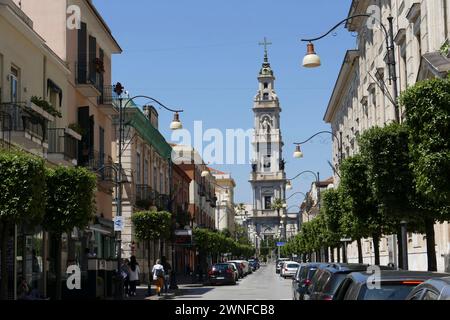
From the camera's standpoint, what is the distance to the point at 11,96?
24125mm

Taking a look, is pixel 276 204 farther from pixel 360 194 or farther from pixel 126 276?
pixel 360 194

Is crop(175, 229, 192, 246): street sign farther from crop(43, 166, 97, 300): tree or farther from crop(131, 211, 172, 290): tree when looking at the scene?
crop(43, 166, 97, 300): tree

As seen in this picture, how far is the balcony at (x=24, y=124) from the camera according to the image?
2286 centimetres

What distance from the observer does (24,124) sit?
23.6m

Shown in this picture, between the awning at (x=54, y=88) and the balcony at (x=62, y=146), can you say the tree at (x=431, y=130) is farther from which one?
the awning at (x=54, y=88)

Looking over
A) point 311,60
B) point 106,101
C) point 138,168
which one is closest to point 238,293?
point 106,101

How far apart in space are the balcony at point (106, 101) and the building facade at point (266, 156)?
132 m

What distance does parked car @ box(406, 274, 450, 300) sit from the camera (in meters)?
5.62

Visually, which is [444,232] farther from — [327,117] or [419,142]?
[327,117]

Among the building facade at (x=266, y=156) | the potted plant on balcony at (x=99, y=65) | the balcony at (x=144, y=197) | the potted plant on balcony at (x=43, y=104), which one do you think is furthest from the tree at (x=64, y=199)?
the building facade at (x=266, y=156)

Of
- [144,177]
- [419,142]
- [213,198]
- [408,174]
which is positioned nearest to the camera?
[419,142]

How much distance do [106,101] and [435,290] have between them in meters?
31.9
